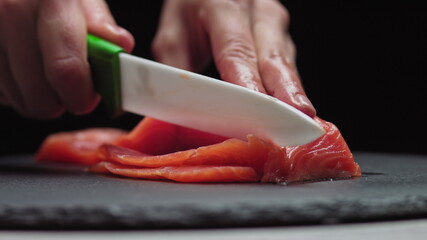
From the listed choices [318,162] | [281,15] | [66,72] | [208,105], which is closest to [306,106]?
[318,162]

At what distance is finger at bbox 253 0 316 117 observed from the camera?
1.49 m

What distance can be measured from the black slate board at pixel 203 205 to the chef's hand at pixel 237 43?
346 mm

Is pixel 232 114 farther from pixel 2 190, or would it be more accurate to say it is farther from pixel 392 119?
pixel 392 119

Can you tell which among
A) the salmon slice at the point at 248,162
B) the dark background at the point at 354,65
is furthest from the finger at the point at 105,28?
the dark background at the point at 354,65

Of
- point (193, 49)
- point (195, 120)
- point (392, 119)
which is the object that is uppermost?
point (195, 120)

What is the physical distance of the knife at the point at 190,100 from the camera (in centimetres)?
138

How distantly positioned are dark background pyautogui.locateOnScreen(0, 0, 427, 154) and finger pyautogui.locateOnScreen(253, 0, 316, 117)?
130 centimetres

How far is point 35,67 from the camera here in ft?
6.14

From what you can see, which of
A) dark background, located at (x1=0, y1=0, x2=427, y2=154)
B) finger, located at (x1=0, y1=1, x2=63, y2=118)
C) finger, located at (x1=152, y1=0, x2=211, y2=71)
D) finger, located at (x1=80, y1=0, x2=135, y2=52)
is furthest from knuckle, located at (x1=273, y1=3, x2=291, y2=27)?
dark background, located at (x1=0, y1=0, x2=427, y2=154)

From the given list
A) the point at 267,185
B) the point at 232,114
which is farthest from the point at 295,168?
the point at 232,114

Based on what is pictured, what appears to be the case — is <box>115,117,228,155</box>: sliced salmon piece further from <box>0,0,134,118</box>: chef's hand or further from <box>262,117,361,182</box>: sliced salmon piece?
<box>262,117,361,182</box>: sliced salmon piece

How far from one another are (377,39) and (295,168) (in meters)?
2.43

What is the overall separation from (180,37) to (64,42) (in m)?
0.74

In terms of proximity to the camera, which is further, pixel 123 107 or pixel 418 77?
pixel 418 77
